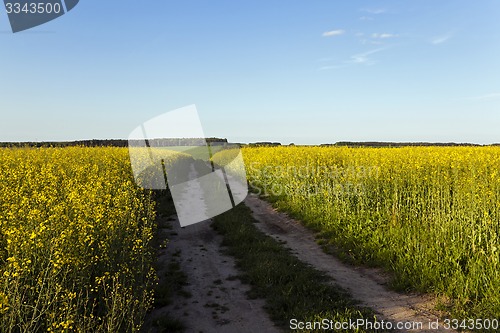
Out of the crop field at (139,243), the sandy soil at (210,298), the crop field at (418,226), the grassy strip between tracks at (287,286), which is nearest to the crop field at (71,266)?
the crop field at (139,243)

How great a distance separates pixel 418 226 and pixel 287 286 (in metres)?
3.98

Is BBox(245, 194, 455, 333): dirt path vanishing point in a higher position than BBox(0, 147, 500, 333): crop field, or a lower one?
lower

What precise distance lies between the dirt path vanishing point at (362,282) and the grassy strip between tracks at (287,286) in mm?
365

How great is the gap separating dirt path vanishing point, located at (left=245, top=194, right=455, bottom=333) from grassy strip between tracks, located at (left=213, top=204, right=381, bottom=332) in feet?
1.20

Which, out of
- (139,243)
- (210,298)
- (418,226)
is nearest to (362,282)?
(418,226)

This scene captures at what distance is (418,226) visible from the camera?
28.7 feet

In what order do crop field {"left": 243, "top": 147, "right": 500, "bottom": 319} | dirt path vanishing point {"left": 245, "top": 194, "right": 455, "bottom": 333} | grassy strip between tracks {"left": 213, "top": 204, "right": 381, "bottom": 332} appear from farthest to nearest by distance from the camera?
1. crop field {"left": 243, "top": 147, "right": 500, "bottom": 319}
2. dirt path vanishing point {"left": 245, "top": 194, "right": 455, "bottom": 333}
3. grassy strip between tracks {"left": 213, "top": 204, "right": 381, "bottom": 332}

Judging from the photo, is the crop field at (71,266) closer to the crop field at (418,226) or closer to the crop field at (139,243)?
the crop field at (139,243)

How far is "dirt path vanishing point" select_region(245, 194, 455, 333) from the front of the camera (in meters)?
6.19

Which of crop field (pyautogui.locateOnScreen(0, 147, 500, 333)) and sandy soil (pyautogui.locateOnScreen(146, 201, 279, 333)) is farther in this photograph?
sandy soil (pyautogui.locateOnScreen(146, 201, 279, 333))

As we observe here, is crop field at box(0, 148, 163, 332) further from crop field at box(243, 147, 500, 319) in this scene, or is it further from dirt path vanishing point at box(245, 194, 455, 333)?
crop field at box(243, 147, 500, 319)

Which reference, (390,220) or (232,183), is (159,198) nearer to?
(232,183)

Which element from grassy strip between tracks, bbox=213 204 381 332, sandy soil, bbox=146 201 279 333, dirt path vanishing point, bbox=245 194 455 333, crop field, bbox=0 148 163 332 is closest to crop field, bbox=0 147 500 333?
crop field, bbox=0 148 163 332

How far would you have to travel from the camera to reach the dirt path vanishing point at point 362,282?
244 inches
